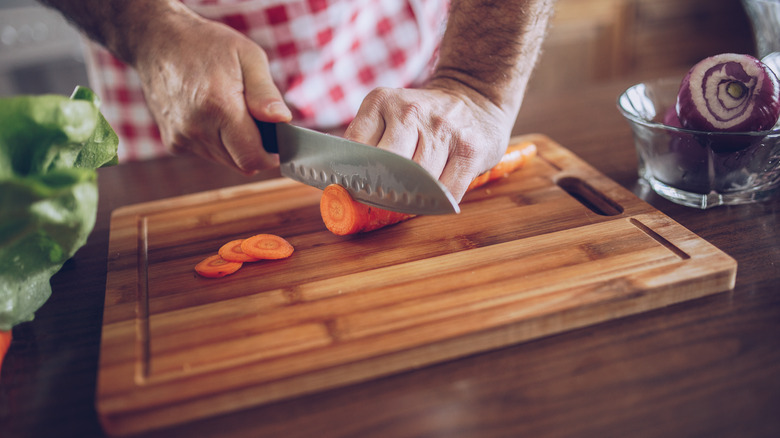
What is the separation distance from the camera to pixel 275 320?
2.77 feet

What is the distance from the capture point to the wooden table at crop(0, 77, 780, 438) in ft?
2.18

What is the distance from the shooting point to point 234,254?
1.00 meters

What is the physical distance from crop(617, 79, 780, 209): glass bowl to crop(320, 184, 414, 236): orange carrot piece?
0.51 metres

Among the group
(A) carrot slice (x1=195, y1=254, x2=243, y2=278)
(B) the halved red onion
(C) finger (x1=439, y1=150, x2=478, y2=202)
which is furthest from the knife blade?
(B) the halved red onion

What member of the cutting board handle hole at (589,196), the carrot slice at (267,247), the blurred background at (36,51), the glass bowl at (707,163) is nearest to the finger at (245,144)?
the carrot slice at (267,247)

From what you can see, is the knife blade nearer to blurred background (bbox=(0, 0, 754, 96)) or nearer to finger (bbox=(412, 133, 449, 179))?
finger (bbox=(412, 133, 449, 179))

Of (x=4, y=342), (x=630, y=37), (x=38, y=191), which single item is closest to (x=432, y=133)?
(x=38, y=191)

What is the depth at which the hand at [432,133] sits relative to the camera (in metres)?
1.03

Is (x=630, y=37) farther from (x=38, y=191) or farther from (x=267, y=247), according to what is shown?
(x=38, y=191)

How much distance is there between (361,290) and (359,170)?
231 mm

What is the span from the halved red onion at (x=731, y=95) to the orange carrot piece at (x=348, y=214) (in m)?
0.56

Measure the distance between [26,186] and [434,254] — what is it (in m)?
0.60

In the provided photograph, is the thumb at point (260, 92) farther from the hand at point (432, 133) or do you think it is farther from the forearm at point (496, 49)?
the forearm at point (496, 49)

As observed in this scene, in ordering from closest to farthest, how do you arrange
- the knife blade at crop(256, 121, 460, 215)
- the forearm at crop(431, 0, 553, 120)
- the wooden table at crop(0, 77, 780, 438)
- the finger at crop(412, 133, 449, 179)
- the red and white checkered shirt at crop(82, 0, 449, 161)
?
the wooden table at crop(0, 77, 780, 438) < the knife blade at crop(256, 121, 460, 215) < the finger at crop(412, 133, 449, 179) < the forearm at crop(431, 0, 553, 120) < the red and white checkered shirt at crop(82, 0, 449, 161)
